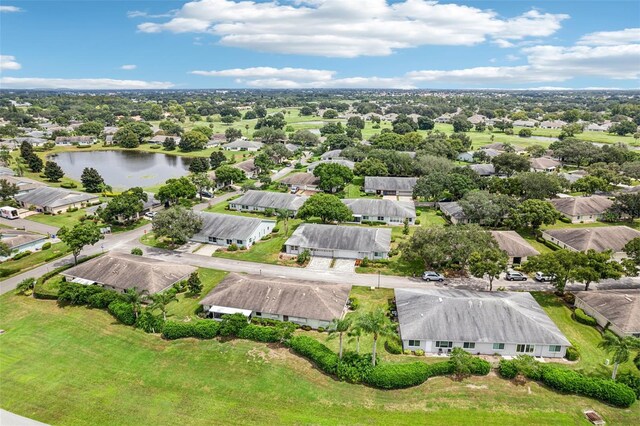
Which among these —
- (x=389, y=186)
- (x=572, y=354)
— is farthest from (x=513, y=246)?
(x=389, y=186)

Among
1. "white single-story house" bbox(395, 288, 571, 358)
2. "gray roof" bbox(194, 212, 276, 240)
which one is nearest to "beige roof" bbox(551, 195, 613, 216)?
"white single-story house" bbox(395, 288, 571, 358)

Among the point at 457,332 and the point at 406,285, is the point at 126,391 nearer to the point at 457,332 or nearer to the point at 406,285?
the point at 457,332

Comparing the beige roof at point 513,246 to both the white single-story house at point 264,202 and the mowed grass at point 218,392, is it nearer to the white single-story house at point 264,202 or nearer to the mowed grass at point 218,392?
the mowed grass at point 218,392

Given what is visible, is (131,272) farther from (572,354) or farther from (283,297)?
(572,354)

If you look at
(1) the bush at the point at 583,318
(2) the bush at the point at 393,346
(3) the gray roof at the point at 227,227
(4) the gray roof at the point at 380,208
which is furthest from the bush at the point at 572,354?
(3) the gray roof at the point at 227,227

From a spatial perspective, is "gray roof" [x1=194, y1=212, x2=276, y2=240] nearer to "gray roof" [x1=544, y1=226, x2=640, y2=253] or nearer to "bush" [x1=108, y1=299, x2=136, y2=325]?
"bush" [x1=108, y1=299, x2=136, y2=325]

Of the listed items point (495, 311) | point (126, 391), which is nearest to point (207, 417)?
point (126, 391)
